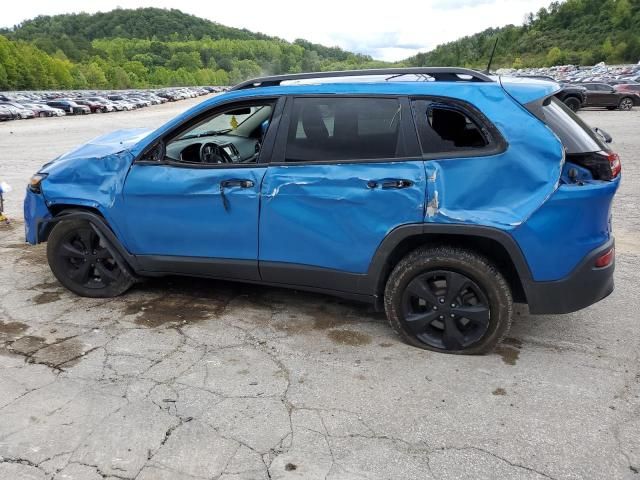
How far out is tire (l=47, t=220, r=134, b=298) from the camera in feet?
13.5

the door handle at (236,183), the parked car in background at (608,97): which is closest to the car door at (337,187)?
the door handle at (236,183)

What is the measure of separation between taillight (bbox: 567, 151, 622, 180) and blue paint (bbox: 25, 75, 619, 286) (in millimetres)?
70

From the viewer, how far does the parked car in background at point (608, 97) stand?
25656 mm

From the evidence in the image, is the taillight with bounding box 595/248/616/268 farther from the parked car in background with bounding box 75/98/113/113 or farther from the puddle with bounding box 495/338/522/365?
the parked car in background with bounding box 75/98/113/113

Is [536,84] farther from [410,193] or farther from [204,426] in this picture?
[204,426]

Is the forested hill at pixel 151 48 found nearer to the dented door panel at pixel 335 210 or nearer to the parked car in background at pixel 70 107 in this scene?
the parked car in background at pixel 70 107

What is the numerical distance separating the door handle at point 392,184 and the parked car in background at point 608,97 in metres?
26.6

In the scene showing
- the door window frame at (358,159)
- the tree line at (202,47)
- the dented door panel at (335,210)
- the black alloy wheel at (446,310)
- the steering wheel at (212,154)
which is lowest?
the black alloy wheel at (446,310)

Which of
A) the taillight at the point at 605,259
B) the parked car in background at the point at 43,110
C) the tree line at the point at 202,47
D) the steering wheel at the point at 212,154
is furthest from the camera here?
the tree line at the point at 202,47

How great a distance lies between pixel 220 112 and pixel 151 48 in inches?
7001

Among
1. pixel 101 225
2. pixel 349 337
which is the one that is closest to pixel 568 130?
pixel 349 337

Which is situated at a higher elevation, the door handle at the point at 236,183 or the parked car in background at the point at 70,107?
the door handle at the point at 236,183

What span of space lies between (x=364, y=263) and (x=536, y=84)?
1544 millimetres

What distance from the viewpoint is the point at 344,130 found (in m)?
3.36
